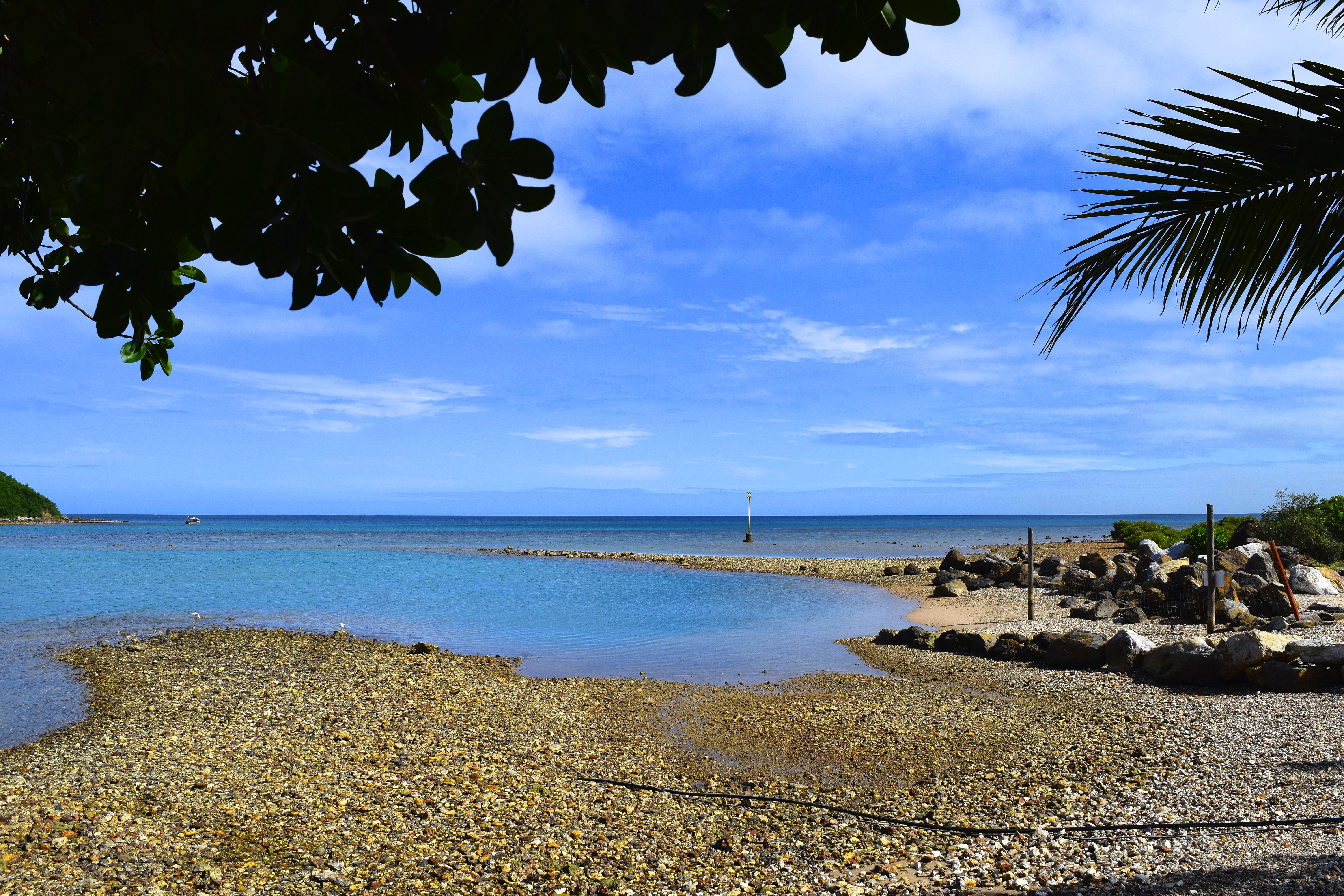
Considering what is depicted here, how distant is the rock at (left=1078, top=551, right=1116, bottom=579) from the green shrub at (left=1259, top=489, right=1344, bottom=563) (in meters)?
4.63

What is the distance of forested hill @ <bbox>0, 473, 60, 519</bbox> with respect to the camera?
11619cm

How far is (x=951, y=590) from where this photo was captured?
26.1m

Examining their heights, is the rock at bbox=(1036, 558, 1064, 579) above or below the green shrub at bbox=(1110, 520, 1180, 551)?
below

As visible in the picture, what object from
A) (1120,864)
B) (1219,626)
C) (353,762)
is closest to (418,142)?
(1120,864)

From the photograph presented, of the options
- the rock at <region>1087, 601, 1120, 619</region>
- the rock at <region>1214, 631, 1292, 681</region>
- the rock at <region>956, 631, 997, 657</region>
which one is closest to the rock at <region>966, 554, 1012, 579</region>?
the rock at <region>1087, 601, 1120, 619</region>

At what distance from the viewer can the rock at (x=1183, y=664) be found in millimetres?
10750

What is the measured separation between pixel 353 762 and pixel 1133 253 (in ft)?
26.3

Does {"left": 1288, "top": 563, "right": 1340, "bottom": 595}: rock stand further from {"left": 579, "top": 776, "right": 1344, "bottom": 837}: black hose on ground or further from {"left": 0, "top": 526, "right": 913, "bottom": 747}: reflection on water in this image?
{"left": 579, "top": 776, "right": 1344, "bottom": 837}: black hose on ground

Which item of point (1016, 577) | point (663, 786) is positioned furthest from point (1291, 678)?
point (1016, 577)

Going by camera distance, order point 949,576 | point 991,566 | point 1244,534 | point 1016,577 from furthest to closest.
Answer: point 991,566 < point 949,576 < point 1016,577 < point 1244,534

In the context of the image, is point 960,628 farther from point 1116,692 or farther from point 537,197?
point 537,197

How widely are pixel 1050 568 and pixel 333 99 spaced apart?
103 ft

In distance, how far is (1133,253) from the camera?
12.6ft

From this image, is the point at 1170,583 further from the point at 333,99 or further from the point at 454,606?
the point at 333,99
